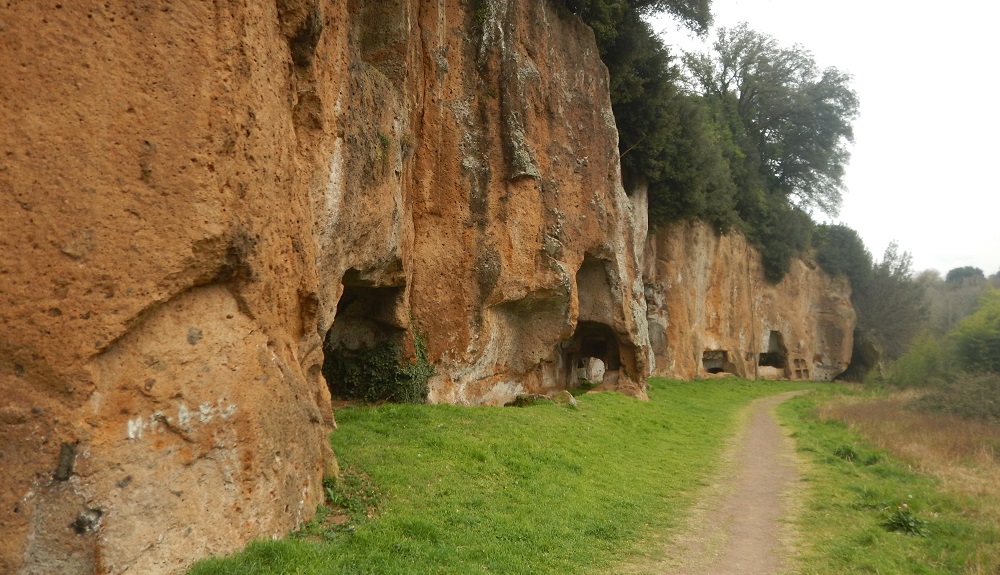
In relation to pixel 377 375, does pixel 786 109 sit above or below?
above

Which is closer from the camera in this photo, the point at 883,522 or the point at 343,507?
the point at 343,507

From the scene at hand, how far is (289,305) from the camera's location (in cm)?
681

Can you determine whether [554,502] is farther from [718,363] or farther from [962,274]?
[962,274]

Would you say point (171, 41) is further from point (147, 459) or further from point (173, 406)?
point (147, 459)

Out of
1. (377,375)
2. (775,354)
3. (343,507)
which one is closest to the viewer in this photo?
(343,507)

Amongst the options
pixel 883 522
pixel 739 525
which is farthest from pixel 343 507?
pixel 883 522

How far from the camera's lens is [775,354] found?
1602 inches

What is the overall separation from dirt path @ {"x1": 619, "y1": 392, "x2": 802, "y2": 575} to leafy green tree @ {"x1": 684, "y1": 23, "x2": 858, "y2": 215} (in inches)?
1159

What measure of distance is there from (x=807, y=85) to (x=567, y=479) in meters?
40.2

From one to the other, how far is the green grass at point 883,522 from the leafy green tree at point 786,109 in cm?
2918

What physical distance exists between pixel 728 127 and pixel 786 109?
21.9 feet

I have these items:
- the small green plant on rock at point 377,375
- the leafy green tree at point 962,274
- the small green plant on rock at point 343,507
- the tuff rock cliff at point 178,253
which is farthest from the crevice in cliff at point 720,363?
the leafy green tree at point 962,274


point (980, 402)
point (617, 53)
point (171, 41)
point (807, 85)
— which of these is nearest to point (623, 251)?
point (617, 53)

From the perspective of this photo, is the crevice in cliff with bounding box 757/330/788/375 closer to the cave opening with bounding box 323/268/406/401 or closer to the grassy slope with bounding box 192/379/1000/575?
the grassy slope with bounding box 192/379/1000/575
